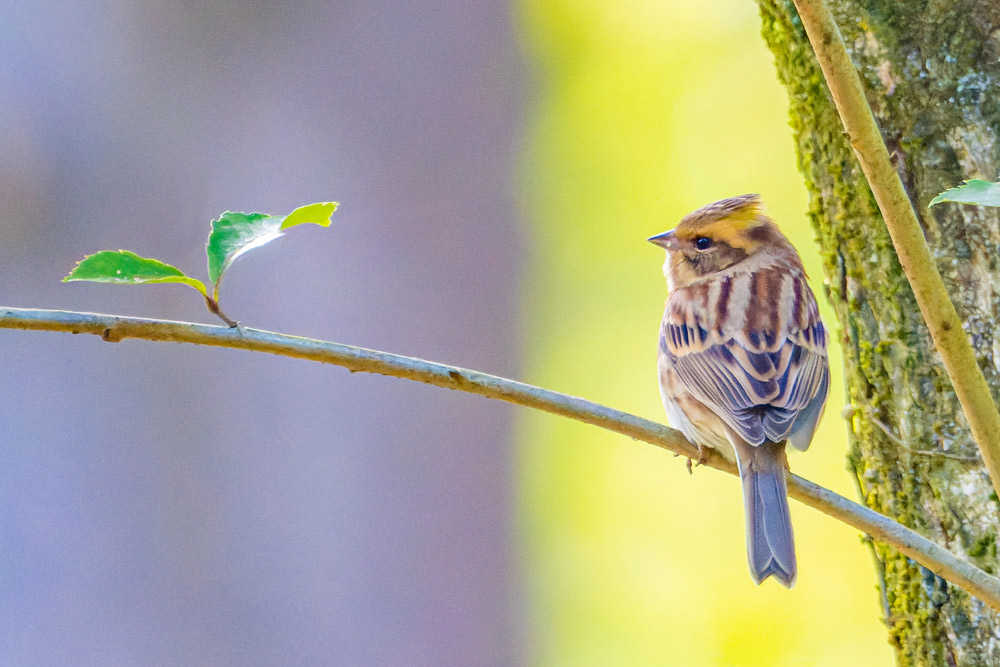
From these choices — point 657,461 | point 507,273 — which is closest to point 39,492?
point 507,273

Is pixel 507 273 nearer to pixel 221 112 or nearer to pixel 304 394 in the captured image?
pixel 304 394

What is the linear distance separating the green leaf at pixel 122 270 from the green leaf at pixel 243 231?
0.15ft

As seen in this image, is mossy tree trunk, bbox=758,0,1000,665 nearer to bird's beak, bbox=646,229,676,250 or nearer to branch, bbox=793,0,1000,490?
branch, bbox=793,0,1000,490

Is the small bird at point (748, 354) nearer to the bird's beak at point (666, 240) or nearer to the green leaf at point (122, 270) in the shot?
the bird's beak at point (666, 240)

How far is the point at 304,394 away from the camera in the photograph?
3.87 meters

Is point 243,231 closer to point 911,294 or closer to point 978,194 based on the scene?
point 978,194

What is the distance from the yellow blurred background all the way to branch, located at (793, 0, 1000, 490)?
11.5 feet

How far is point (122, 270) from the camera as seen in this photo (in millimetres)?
1232

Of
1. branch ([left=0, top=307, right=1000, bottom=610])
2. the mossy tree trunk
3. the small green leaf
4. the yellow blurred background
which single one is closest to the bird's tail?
the mossy tree trunk

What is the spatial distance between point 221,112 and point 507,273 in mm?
1439

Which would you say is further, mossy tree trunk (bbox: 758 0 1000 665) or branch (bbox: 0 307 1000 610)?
mossy tree trunk (bbox: 758 0 1000 665)

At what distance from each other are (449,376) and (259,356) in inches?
106

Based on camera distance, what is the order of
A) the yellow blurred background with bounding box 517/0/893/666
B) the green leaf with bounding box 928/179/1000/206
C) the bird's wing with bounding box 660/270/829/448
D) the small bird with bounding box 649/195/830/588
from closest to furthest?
1. the green leaf with bounding box 928/179/1000/206
2. the small bird with bounding box 649/195/830/588
3. the bird's wing with bounding box 660/270/829/448
4. the yellow blurred background with bounding box 517/0/893/666

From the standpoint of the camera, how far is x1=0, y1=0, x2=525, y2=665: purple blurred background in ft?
11.9
